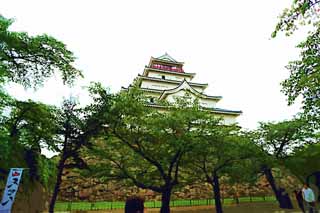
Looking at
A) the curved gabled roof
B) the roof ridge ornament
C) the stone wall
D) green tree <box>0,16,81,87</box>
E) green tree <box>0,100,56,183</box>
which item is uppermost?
the roof ridge ornament

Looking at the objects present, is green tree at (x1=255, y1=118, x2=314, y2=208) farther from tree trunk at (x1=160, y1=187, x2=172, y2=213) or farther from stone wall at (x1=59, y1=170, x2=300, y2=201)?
tree trunk at (x1=160, y1=187, x2=172, y2=213)

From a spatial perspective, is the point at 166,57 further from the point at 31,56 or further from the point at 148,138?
the point at 31,56

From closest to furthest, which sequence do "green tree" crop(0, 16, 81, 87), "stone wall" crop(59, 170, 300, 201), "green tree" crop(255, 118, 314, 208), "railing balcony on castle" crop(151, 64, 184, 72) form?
"green tree" crop(0, 16, 81, 87) < "green tree" crop(255, 118, 314, 208) < "stone wall" crop(59, 170, 300, 201) < "railing balcony on castle" crop(151, 64, 184, 72)

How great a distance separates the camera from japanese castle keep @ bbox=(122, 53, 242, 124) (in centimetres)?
2534

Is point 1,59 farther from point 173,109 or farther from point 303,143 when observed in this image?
point 303,143

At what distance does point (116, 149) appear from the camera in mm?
12289

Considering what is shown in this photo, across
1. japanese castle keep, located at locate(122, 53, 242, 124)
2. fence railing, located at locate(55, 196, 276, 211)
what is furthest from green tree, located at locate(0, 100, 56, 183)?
japanese castle keep, located at locate(122, 53, 242, 124)

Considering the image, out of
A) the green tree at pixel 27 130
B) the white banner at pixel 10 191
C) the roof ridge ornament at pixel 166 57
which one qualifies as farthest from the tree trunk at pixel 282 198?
the roof ridge ornament at pixel 166 57

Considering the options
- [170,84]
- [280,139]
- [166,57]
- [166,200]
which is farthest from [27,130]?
[166,57]

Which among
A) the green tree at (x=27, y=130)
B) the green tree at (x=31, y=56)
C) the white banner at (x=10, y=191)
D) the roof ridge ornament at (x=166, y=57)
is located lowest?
Result: the white banner at (x=10, y=191)

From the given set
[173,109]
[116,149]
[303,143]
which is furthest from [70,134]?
[303,143]

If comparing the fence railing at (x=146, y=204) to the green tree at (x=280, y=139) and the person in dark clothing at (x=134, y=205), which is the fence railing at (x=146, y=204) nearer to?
the green tree at (x=280, y=139)

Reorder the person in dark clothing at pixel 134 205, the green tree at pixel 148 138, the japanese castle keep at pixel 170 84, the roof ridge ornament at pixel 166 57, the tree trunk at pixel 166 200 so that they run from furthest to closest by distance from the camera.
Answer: the roof ridge ornament at pixel 166 57 → the japanese castle keep at pixel 170 84 → the tree trunk at pixel 166 200 → the green tree at pixel 148 138 → the person in dark clothing at pixel 134 205

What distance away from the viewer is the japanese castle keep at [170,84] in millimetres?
25344
